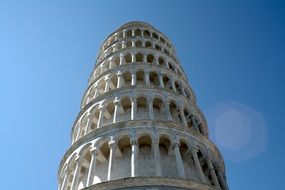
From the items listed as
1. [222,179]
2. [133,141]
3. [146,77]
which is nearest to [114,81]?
[146,77]

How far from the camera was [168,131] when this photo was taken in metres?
19.6

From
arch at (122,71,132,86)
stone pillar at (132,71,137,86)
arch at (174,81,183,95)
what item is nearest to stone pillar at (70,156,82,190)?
stone pillar at (132,71,137,86)

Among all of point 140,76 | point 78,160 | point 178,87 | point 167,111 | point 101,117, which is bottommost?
point 78,160

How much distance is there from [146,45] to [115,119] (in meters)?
12.3

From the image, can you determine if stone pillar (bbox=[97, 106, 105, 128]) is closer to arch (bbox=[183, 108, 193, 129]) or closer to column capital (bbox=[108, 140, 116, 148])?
column capital (bbox=[108, 140, 116, 148])

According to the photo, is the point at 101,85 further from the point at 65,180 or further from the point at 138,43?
the point at 65,180

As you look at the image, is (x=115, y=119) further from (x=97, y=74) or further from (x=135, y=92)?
(x=97, y=74)

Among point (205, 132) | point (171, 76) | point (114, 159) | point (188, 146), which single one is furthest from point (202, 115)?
point (114, 159)

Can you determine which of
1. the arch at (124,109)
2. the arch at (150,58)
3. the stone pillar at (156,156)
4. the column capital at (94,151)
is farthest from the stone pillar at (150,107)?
the arch at (150,58)

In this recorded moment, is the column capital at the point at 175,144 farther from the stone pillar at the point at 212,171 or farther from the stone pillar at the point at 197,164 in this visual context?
the stone pillar at the point at 212,171

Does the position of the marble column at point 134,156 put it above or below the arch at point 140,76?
below

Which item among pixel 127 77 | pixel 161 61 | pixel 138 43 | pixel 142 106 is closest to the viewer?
pixel 142 106

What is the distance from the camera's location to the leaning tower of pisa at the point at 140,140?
17375mm

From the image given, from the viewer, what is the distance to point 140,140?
19609mm
